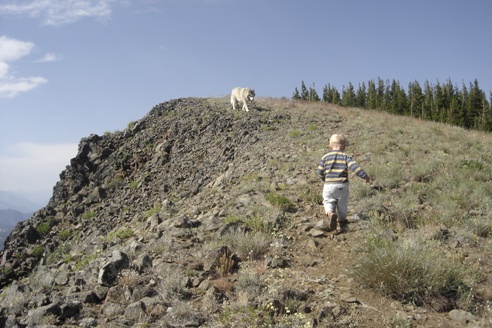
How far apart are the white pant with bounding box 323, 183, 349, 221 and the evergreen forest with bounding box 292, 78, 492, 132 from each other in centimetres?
4833

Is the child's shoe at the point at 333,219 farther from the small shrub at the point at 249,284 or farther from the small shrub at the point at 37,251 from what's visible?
the small shrub at the point at 37,251

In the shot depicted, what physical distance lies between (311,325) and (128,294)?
94.1 inches

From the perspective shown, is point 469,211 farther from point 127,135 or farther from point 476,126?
point 476,126

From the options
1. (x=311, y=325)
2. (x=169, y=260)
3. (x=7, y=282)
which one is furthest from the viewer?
(x=7, y=282)

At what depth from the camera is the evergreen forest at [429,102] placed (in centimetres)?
6162

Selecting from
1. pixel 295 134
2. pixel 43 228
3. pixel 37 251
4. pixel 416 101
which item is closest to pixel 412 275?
pixel 295 134

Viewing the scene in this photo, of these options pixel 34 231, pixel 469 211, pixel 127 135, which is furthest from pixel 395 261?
pixel 127 135

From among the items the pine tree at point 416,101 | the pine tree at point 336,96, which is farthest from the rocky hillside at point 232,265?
the pine tree at point 336,96

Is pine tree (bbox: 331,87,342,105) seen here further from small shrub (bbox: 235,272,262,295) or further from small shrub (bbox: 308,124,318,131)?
small shrub (bbox: 235,272,262,295)

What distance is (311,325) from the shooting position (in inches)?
146

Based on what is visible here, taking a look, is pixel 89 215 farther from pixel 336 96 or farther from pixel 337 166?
pixel 336 96

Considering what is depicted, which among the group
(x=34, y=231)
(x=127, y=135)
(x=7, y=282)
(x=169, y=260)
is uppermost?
(x=127, y=135)

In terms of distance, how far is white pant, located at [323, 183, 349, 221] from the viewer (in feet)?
21.1

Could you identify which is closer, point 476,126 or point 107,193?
point 107,193
